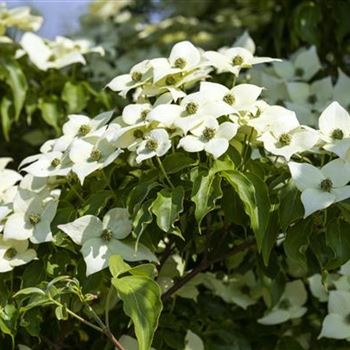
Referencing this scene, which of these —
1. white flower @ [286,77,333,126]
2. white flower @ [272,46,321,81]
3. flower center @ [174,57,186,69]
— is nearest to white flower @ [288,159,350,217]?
flower center @ [174,57,186,69]

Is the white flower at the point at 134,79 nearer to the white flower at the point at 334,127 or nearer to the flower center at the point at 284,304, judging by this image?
the white flower at the point at 334,127

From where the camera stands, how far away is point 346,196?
1.26m

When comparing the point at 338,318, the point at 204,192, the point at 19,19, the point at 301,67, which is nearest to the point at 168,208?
the point at 204,192

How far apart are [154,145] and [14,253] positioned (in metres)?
0.32

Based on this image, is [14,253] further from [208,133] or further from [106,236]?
[208,133]

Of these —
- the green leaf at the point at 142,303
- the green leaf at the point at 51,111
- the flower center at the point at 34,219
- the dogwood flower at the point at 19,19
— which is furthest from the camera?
the dogwood flower at the point at 19,19

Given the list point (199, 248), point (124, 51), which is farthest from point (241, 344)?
point (124, 51)

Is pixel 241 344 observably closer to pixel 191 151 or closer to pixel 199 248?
pixel 199 248

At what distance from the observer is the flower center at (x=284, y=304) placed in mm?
1763

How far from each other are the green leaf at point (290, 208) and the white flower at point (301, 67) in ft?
2.67

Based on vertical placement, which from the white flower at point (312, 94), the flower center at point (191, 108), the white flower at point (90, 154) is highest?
the flower center at point (191, 108)

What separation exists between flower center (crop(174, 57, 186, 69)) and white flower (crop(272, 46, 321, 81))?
2.01 ft

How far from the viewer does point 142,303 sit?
121 cm

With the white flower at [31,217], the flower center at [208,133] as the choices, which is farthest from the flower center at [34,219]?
the flower center at [208,133]
